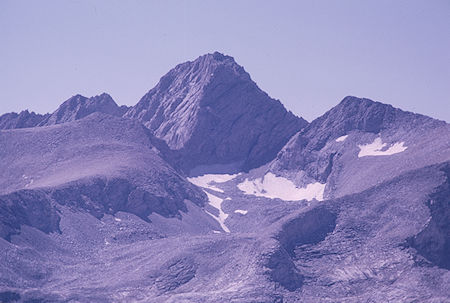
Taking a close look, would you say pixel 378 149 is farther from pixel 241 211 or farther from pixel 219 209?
pixel 219 209

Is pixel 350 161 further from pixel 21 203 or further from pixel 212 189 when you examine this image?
pixel 21 203

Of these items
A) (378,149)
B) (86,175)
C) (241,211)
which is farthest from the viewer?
(378,149)

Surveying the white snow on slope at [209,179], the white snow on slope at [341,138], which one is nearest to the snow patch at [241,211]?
the white snow on slope at [209,179]

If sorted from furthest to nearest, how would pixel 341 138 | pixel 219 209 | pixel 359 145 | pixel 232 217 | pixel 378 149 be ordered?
pixel 341 138, pixel 359 145, pixel 219 209, pixel 378 149, pixel 232 217

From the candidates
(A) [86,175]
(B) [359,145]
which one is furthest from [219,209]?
(B) [359,145]

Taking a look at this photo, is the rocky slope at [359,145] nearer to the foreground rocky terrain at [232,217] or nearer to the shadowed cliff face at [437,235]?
the foreground rocky terrain at [232,217]

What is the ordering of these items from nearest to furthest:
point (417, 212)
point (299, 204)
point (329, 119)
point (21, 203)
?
point (417, 212), point (21, 203), point (299, 204), point (329, 119)

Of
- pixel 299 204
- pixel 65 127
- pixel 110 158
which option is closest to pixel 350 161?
pixel 299 204
